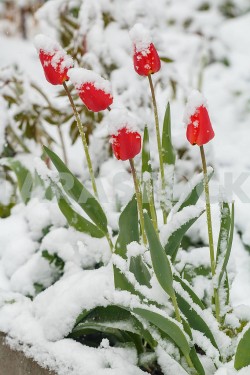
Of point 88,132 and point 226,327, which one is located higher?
point 88,132

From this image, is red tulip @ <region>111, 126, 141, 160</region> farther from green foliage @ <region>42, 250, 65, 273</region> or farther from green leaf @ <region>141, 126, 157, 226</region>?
green foliage @ <region>42, 250, 65, 273</region>

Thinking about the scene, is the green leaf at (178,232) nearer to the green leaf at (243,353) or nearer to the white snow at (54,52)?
the green leaf at (243,353)

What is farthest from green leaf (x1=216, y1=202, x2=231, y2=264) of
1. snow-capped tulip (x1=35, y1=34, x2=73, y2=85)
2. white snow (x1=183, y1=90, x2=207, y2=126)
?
snow-capped tulip (x1=35, y1=34, x2=73, y2=85)

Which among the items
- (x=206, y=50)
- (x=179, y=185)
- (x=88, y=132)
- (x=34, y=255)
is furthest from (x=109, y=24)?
(x=206, y=50)

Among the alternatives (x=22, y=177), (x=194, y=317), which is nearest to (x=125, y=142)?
(x=194, y=317)

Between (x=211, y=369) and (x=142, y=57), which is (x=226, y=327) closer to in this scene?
(x=211, y=369)

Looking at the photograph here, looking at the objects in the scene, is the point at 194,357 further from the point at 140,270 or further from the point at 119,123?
the point at 119,123

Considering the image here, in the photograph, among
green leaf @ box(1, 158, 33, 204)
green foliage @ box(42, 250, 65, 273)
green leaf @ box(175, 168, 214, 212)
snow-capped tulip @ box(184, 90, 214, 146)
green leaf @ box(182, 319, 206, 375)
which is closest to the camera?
snow-capped tulip @ box(184, 90, 214, 146)
